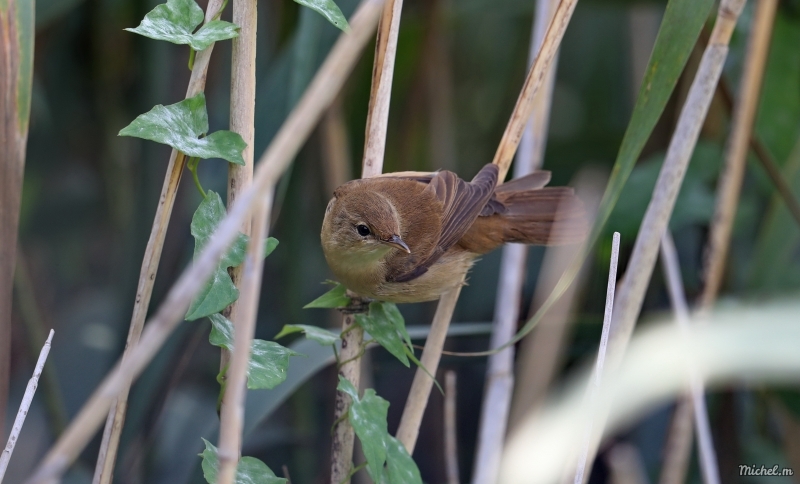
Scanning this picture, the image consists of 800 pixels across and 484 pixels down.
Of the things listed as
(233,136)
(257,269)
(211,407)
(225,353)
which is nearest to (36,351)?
(211,407)

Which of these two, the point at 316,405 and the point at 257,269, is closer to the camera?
the point at 257,269

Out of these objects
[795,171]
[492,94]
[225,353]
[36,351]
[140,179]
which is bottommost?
[36,351]

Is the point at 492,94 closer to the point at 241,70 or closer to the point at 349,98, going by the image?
the point at 349,98

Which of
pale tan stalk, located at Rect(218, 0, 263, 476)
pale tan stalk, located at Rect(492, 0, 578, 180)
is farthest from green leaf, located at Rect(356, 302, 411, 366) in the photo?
pale tan stalk, located at Rect(492, 0, 578, 180)

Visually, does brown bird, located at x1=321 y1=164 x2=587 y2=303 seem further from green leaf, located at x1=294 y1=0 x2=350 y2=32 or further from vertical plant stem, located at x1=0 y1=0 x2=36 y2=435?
vertical plant stem, located at x1=0 y1=0 x2=36 y2=435

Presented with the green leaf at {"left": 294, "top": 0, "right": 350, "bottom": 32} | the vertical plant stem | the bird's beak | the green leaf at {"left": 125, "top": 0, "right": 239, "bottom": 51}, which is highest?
the green leaf at {"left": 294, "top": 0, "right": 350, "bottom": 32}

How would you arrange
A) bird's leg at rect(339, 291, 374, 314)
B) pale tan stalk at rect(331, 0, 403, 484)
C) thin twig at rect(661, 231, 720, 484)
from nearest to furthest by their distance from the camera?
pale tan stalk at rect(331, 0, 403, 484) < bird's leg at rect(339, 291, 374, 314) < thin twig at rect(661, 231, 720, 484)
